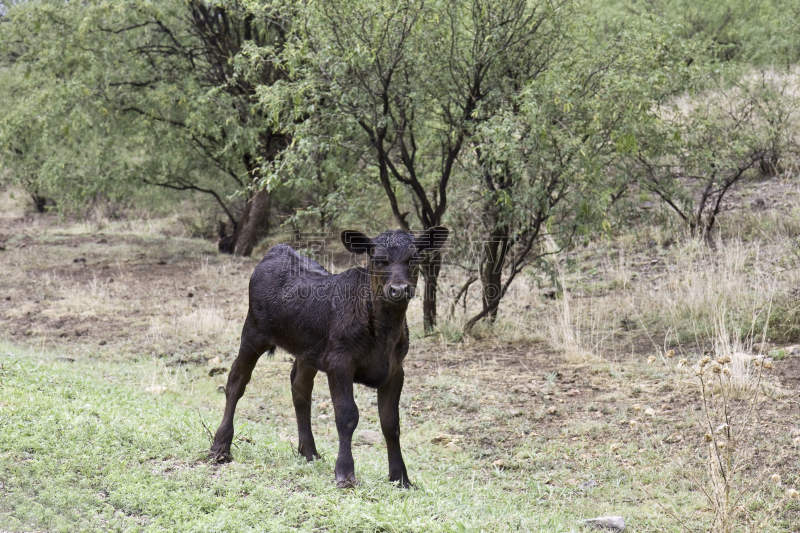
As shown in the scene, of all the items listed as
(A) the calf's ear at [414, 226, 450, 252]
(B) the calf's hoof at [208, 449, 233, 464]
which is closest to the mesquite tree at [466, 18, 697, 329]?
(A) the calf's ear at [414, 226, 450, 252]

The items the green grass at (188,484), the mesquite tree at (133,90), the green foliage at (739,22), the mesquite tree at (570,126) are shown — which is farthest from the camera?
the green foliage at (739,22)

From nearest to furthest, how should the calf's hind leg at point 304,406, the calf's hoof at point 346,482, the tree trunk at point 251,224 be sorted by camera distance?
the calf's hoof at point 346,482, the calf's hind leg at point 304,406, the tree trunk at point 251,224

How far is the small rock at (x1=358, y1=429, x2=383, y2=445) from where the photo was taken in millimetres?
7328

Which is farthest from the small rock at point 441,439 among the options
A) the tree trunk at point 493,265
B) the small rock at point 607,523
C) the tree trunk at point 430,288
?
the tree trunk at point 493,265

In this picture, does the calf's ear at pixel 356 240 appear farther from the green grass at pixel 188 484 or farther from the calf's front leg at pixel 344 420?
the green grass at pixel 188 484

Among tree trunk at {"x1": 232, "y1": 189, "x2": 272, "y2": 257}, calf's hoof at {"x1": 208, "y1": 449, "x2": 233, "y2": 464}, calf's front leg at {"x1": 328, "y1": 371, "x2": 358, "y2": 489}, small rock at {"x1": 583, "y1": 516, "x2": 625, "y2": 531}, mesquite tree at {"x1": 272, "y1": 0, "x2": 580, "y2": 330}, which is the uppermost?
mesquite tree at {"x1": 272, "y1": 0, "x2": 580, "y2": 330}

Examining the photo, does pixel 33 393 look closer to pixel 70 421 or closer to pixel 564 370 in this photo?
pixel 70 421

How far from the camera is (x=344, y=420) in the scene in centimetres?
491

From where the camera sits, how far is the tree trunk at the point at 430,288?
35.0ft

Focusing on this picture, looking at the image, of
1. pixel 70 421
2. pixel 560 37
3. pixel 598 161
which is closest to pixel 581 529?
pixel 70 421

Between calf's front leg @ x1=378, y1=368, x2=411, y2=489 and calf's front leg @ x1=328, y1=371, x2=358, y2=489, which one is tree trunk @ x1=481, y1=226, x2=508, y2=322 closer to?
calf's front leg @ x1=378, y1=368, x2=411, y2=489

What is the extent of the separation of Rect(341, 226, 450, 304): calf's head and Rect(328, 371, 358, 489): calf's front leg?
64cm

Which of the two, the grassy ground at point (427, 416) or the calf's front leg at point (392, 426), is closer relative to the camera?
the grassy ground at point (427, 416)

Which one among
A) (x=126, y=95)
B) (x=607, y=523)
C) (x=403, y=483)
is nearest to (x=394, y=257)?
(x=403, y=483)
